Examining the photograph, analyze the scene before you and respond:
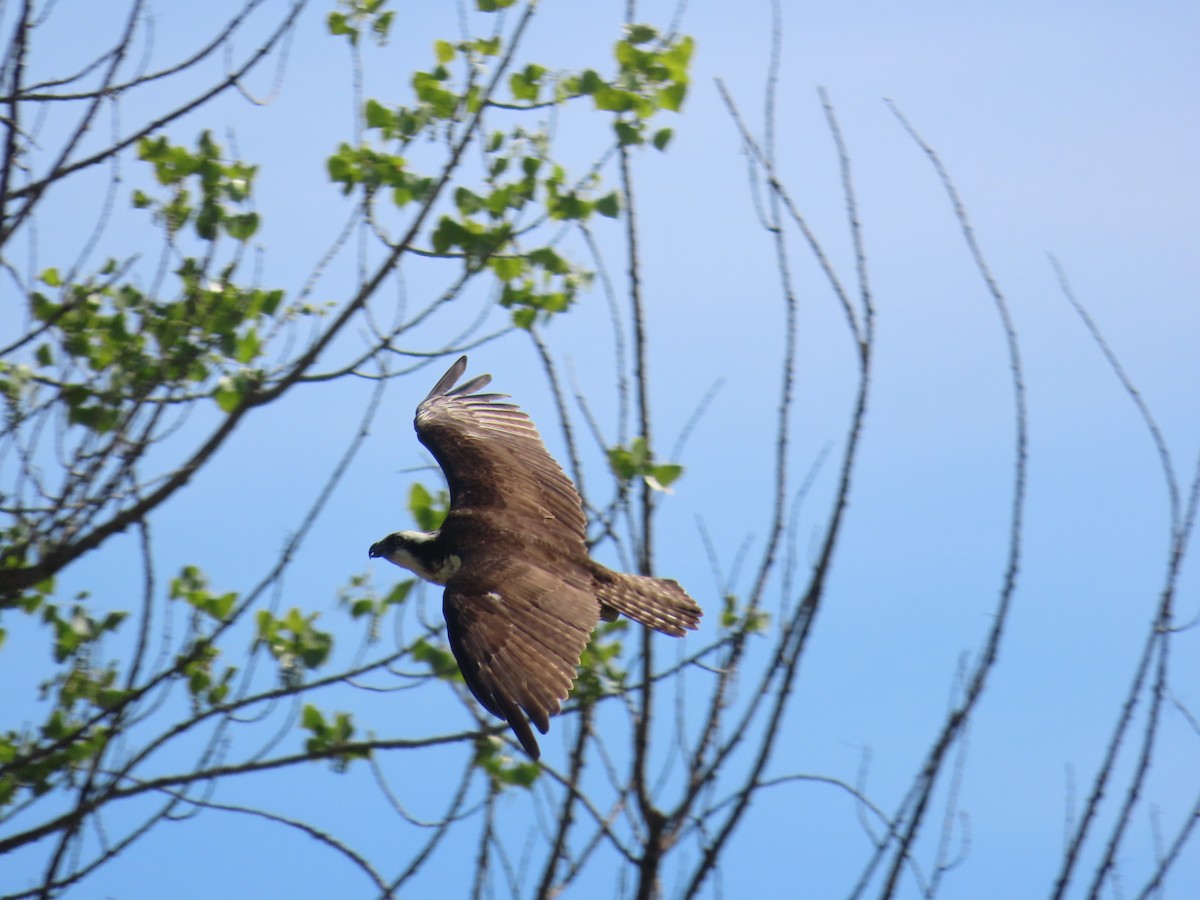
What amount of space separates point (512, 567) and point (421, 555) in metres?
0.76

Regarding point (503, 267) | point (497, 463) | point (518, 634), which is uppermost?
point (503, 267)

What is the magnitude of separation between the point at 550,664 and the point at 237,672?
1879mm

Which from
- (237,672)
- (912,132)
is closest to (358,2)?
(912,132)

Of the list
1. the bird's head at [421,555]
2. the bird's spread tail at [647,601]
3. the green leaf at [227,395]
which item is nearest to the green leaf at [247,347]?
the green leaf at [227,395]

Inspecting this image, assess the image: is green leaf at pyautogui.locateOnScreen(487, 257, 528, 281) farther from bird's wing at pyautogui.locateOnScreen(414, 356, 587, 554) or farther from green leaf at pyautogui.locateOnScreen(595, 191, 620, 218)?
bird's wing at pyautogui.locateOnScreen(414, 356, 587, 554)

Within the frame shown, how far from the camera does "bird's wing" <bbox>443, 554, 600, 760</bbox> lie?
4797mm

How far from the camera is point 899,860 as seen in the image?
507 centimetres

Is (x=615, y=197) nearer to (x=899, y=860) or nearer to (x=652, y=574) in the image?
(x=652, y=574)

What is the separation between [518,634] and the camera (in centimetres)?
523

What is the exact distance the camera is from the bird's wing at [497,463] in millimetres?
6641

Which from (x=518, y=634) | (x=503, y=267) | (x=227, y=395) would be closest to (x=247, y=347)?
(x=227, y=395)

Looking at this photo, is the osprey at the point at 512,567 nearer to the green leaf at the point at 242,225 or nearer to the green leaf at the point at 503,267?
the green leaf at the point at 503,267

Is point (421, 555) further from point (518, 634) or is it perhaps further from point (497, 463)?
point (518, 634)

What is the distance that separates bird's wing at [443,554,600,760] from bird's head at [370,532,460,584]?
476mm
